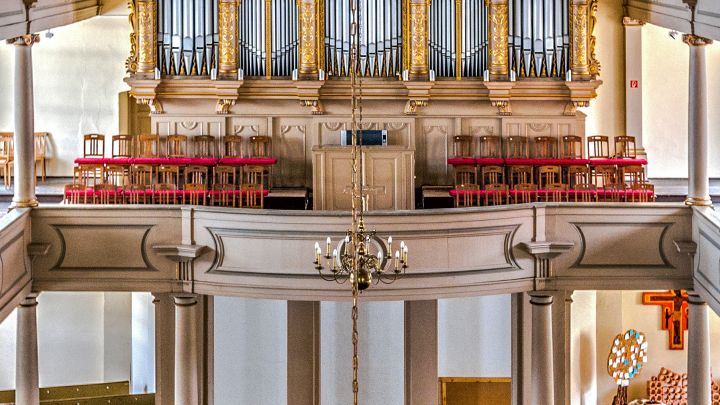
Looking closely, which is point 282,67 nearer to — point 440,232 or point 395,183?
point 395,183

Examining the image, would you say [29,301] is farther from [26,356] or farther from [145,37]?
[145,37]

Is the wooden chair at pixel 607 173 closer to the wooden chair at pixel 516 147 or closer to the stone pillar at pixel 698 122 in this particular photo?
the wooden chair at pixel 516 147

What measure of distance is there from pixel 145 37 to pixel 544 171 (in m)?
6.48

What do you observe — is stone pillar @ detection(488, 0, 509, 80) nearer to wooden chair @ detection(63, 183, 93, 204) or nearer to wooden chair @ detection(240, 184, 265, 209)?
wooden chair @ detection(240, 184, 265, 209)

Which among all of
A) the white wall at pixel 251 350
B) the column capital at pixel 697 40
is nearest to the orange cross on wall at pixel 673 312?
the column capital at pixel 697 40

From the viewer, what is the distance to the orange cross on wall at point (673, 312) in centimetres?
1739

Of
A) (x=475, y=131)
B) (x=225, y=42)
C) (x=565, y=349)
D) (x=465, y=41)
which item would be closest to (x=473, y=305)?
(x=565, y=349)

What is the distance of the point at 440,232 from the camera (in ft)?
39.9

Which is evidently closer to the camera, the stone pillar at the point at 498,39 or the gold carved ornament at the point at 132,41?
the gold carved ornament at the point at 132,41

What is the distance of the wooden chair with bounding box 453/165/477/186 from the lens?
15719 mm

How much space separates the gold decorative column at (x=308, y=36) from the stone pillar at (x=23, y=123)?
4.62 meters

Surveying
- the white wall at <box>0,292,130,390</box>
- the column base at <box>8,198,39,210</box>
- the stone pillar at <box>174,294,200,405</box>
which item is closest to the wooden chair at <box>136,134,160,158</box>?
the white wall at <box>0,292,130,390</box>

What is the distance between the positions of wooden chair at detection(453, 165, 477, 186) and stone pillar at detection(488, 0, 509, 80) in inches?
61.9

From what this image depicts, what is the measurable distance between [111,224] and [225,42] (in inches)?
180
